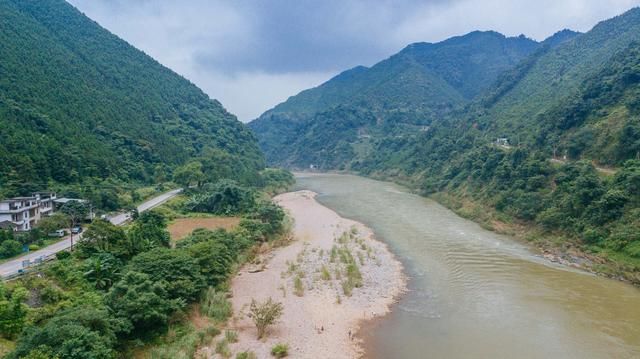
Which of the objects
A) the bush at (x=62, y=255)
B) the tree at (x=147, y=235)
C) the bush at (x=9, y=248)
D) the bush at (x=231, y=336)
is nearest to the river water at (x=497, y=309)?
the bush at (x=231, y=336)

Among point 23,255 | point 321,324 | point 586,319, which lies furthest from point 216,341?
point 586,319

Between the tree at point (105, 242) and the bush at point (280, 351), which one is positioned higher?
the tree at point (105, 242)

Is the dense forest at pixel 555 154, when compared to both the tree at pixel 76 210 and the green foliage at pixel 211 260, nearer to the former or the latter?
the green foliage at pixel 211 260

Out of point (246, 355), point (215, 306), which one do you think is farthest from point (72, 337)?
point (215, 306)

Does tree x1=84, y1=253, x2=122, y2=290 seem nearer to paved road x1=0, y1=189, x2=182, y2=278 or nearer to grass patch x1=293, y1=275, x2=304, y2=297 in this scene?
paved road x1=0, y1=189, x2=182, y2=278

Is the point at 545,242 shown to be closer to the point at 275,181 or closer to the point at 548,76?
the point at 275,181

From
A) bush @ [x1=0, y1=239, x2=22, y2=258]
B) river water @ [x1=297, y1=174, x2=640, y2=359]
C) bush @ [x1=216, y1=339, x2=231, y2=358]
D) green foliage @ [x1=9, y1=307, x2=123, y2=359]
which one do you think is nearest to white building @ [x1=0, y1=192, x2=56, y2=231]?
bush @ [x1=0, y1=239, x2=22, y2=258]
